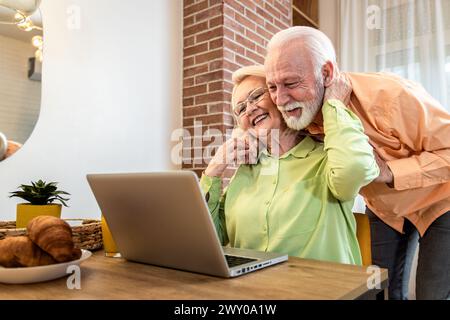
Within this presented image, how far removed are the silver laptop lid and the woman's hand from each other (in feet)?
1.33

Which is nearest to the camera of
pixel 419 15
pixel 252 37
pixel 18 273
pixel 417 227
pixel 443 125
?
pixel 18 273

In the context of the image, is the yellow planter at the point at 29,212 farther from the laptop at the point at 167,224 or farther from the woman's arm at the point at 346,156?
the woman's arm at the point at 346,156

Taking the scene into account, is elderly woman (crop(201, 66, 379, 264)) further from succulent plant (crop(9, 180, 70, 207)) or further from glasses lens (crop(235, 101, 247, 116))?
succulent plant (crop(9, 180, 70, 207))

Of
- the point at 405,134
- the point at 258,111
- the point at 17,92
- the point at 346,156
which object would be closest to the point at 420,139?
the point at 405,134

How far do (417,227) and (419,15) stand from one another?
2082 mm

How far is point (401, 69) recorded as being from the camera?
2953mm

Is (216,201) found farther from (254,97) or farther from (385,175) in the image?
(385,175)

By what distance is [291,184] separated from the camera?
43.0 inches

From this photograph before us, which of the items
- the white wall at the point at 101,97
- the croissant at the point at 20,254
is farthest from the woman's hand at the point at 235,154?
the white wall at the point at 101,97

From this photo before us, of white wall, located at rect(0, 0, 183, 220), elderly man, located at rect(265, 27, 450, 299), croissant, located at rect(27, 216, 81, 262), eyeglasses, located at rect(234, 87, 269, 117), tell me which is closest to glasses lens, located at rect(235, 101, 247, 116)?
eyeglasses, located at rect(234, 87, 269, 117)

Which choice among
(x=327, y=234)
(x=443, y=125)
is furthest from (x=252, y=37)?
(x=327, y=234)

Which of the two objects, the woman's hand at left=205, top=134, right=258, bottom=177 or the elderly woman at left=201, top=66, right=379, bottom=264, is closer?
the elderly woman at left=201, top=66, right=379, bottom=264

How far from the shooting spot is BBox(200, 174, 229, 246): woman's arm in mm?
1189
